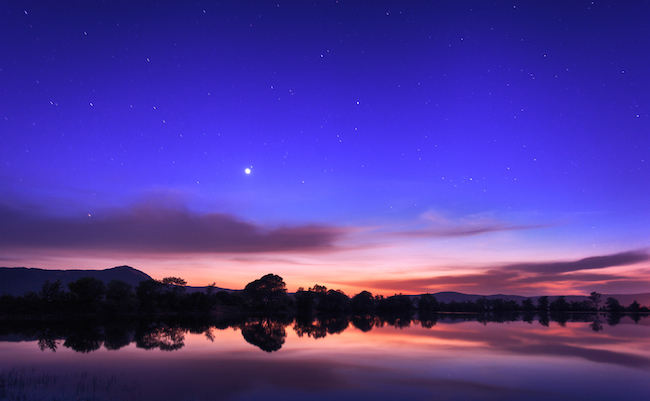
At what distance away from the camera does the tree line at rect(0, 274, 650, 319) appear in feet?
240

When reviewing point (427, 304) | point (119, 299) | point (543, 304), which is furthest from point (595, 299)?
point (119, 299)

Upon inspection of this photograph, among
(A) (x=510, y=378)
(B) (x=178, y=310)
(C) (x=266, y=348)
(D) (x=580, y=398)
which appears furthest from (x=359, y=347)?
(B) (x=178, y=310)

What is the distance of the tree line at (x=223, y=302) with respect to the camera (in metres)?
73.1

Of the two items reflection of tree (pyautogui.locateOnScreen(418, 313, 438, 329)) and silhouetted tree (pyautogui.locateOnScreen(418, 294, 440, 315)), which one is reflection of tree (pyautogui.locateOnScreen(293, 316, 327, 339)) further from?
silhouetted tree (pyautogui.locateOnScreen(418, 294, 440, 315))

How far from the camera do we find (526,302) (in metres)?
180

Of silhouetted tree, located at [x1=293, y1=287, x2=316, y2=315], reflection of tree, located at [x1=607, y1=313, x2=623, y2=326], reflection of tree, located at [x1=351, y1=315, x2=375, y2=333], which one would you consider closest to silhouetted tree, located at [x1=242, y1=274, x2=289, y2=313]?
silhouetted tree, located at [x1=293, y1=287, x2=316, y2=315]

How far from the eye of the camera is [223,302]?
4264 inches

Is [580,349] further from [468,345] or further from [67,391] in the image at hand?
[67,391]

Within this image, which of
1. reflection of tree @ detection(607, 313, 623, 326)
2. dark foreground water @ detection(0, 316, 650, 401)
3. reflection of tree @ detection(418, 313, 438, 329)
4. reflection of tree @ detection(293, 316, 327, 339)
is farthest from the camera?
reflection of tree @ detection(607, 313, 623, 326)

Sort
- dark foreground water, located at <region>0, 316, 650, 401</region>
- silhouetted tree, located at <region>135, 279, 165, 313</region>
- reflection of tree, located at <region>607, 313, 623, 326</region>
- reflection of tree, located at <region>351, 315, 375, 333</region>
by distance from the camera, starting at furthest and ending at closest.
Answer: silhouetted tree, located at <region>135, 279, 165, 313</region> → reflection of tree, located at <region>607, 313, 623, 326</region> → reflection of tree, located at <region>351, 315, 375, 333</region> → dark foreground water, located at <region>0, 316, 650, 401</region>

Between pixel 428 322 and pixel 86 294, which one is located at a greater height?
pixel 86 294

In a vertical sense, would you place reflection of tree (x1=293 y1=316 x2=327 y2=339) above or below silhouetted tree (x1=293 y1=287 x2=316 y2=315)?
above

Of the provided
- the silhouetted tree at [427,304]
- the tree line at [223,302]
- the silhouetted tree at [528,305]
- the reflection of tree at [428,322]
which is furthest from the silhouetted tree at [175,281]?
the silhouetted tree at [528,305]

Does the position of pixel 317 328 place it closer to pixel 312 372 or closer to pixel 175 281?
pixel 312 372
